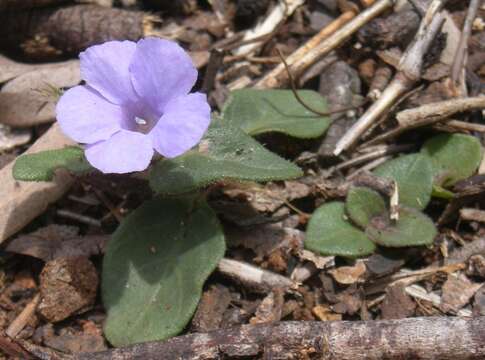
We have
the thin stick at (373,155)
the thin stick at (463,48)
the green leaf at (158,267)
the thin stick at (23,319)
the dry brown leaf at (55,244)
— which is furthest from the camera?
the thin stick at (463,48)

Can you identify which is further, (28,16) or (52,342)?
(28,16)

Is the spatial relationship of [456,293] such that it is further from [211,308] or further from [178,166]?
[178,166]

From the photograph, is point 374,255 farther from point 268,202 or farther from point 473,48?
point 473,48

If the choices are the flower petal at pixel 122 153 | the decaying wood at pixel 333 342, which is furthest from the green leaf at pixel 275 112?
the decaying wood at pixel 333 342

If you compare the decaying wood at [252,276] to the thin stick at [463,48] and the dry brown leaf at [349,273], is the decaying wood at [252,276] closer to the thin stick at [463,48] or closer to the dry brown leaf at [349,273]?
the dry brown leaf at [349,273]

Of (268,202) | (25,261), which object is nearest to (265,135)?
(268,202)
